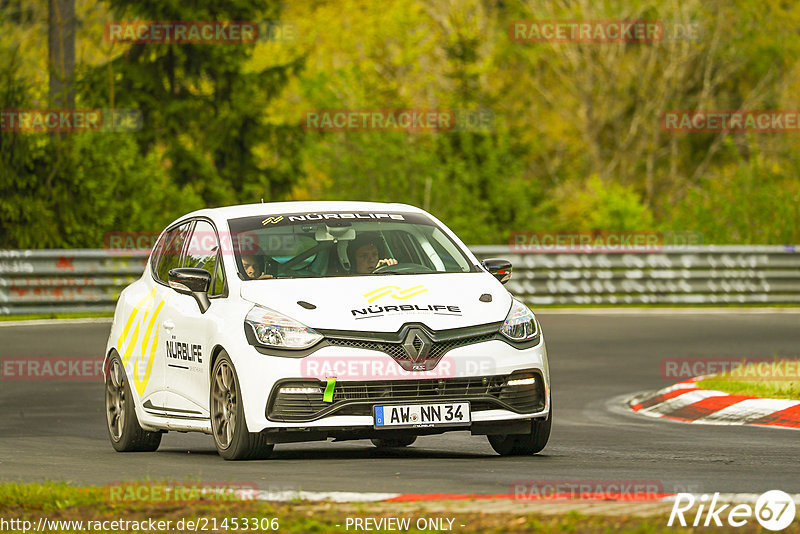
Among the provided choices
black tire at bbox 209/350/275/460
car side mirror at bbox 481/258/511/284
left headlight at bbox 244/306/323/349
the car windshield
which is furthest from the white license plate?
car side mirror at bbox 481/258/511/284

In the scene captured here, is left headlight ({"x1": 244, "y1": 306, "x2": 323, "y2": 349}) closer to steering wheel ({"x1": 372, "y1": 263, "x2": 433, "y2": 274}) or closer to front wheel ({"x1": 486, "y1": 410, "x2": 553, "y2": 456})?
steering wheel ({"x1": 372, "y1": 263, "x2": 433, "y2": 274})

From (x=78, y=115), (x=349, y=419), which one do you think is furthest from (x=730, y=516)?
(x=78, y=115)

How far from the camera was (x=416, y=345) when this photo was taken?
10.1m

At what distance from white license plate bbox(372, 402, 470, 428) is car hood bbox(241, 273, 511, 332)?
0.48 metres

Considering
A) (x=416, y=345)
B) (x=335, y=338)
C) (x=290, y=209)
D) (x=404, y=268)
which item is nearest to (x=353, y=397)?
(x=335, y=338)

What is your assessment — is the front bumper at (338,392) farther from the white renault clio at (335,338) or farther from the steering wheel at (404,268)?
the steering wheel at (404,268)

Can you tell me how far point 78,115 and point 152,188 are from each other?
1933 mm

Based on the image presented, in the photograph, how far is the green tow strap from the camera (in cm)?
1005

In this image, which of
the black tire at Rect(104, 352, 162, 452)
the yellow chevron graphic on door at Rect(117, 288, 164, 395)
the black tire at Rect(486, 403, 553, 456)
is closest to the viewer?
the black tire at Rect(486, 403, 553, 456)

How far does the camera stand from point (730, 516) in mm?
7281

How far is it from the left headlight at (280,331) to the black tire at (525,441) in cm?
167

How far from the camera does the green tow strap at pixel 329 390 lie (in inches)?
396

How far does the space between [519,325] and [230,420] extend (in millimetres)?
1893

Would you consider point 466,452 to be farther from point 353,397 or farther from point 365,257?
point 353,397
